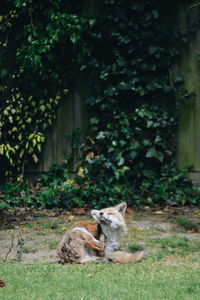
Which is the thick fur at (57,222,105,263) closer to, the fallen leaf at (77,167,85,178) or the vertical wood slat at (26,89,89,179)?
the fallen leaf at (77,167,85,178)

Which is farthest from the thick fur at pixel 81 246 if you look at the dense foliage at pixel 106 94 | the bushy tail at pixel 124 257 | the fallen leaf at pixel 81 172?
the fallen leaf at pixel 81 172

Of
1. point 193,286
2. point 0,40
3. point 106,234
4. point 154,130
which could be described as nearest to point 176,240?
point 106,234

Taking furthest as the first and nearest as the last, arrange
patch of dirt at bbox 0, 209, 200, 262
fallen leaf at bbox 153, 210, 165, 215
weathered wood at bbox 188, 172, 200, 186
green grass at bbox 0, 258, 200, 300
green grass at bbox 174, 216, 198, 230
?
weathered wood at bbox 188, 172, 200, 186 → fallen leaf at bbox 153, 210, 165, 215 → green grass at bbox 174, 216, 198, 230 → patch of dirt at bbox 0, 209, 200, 262 → green grass at bbox 0, 258, 200, 300

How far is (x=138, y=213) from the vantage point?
8320mm

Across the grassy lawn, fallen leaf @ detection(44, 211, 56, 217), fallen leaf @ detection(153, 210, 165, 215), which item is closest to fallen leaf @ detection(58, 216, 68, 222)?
fallen leaf @ detection(44, 211, 56, 217)

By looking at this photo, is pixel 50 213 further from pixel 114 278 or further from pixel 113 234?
pixel 114 278

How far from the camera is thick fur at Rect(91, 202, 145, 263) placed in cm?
559

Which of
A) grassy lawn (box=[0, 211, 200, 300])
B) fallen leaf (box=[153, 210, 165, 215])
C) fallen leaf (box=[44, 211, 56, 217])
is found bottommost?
grassy lawn (box=[0, 211, 200, 300])

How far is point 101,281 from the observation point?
4.74 metres

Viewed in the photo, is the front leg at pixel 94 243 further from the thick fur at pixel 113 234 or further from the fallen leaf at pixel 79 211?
the fallen leaf at pixel 79 211

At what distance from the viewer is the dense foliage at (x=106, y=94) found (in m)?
9.11

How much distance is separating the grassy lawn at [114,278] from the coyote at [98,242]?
0.46ft

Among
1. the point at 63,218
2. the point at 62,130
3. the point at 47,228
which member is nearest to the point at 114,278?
the point at 47,228

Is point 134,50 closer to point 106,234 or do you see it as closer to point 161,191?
point 161,191
